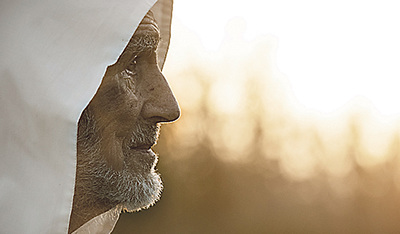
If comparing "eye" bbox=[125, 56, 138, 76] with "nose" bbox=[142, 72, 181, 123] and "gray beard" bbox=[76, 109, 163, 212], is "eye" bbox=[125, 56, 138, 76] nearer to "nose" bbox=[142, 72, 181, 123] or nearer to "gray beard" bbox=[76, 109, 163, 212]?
"nose" bbox=[142, 72, 181, 123]

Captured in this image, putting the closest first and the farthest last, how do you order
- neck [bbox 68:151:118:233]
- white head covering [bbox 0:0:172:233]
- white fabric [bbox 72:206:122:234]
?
white head covering [bbox 0:0:172:233], neck [bbox 68:151:118:233], white fabric [bbox 72:206:122:234]

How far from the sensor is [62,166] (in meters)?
1.85

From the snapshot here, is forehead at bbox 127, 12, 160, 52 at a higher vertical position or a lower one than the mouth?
higher

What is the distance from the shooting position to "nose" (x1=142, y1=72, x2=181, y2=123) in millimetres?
2426

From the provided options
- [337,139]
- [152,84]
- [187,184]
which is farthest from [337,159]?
[152,84]

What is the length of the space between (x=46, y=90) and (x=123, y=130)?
21.7 inches

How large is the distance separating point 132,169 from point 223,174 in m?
14.0

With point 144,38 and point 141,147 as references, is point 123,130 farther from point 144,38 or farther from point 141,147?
point 144,38

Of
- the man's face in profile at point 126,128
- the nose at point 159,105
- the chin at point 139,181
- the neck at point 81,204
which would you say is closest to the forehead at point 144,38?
the man's face in profile at point 126,128

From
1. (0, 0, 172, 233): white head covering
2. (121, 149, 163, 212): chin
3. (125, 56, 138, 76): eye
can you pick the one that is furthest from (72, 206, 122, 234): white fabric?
(0, 0, 172, 233): white head covering

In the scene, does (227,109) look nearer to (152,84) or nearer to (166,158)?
(166,158)

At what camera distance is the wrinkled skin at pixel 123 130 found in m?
2.34

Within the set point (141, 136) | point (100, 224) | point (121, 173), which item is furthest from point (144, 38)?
point (100, 224)

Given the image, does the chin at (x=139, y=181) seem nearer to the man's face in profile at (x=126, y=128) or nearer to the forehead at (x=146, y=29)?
the man's face in profile at (x=126, y=128)
